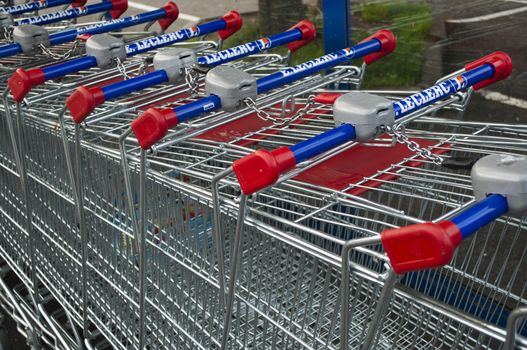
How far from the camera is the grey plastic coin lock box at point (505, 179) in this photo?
→ 3.92ft

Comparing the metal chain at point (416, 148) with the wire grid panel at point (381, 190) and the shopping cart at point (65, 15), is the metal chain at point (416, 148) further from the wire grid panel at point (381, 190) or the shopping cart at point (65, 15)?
the shopping cart at point (65, 15)

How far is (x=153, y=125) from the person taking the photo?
1.69m

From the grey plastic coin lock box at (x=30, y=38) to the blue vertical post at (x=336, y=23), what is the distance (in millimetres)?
1242

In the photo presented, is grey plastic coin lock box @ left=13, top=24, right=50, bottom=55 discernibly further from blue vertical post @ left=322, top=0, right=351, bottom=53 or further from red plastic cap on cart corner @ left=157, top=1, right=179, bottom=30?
blue vertical post @ left=322, top=0, right=351, bottom=53

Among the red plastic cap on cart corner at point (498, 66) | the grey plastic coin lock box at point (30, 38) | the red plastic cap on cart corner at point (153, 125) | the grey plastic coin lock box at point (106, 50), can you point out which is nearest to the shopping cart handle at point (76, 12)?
the grey plastic coin lock box at point (30, 38)

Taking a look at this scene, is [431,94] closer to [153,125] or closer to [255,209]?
[255,209]

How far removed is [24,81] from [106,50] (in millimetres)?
359

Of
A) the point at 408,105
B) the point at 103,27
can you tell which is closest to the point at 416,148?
the point at 408,105

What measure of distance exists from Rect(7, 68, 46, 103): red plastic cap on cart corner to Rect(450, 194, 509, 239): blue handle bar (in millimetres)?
1519

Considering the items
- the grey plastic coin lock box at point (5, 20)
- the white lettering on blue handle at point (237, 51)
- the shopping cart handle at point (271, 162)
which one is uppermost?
the grey plastic coin lock box at point (5, 20)

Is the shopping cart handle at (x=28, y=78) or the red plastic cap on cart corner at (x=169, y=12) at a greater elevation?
the red plastic cap on cart corner at (x=169, y=12)

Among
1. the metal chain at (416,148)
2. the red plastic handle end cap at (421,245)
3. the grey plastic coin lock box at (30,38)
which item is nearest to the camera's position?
the red plastic handle end cap at (421,245)

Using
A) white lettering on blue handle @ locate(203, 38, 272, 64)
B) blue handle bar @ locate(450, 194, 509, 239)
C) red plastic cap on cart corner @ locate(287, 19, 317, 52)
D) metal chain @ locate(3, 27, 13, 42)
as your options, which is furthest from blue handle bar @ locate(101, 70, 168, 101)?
metal chain @ locate(3, 27, 13, 42)

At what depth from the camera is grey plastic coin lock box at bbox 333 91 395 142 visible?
1.53 metres
